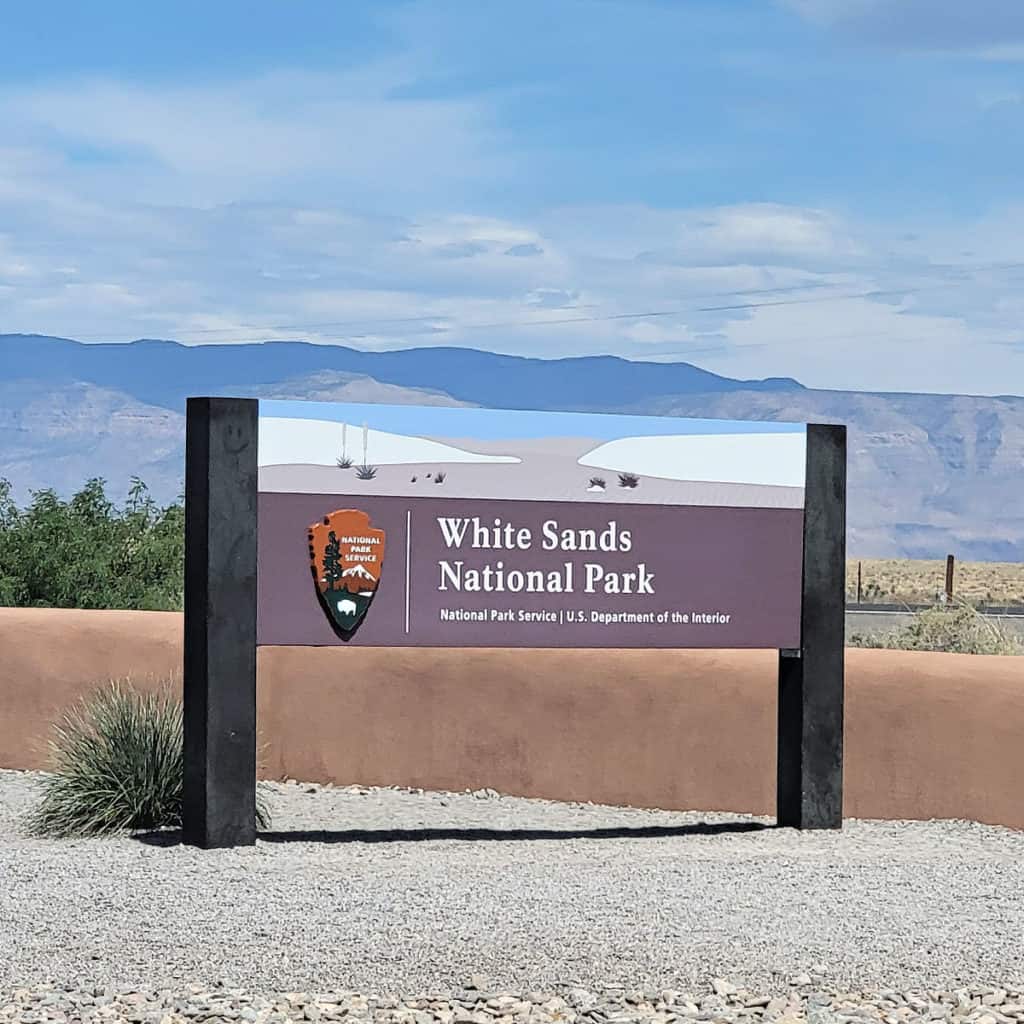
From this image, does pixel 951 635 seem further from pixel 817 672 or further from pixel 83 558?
pixel 83 558

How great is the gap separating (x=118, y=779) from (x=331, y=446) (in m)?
2.52

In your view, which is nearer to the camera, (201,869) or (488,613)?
(201,869)

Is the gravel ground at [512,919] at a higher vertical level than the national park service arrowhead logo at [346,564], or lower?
lower

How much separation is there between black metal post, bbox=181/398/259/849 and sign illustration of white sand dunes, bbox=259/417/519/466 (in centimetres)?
14

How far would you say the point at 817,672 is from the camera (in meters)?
12.0

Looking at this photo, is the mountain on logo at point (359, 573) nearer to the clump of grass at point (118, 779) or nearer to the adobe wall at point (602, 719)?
the clump of grass at point (118, 779)

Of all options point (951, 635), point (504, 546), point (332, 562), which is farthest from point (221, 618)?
point (951, 635)

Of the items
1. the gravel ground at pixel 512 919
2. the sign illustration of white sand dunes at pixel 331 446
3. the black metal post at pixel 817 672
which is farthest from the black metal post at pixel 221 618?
the black metal post at pixel 817 672

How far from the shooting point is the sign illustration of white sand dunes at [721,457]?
11930 millimetres

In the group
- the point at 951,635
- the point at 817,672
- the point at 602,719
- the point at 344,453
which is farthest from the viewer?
the point at 951,635

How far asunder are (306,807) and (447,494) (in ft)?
9.90

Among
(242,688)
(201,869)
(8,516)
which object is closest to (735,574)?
(242,688)

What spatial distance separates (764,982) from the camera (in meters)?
7.00

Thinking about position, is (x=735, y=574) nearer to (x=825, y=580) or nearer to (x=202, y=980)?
(x=825, y=580)
